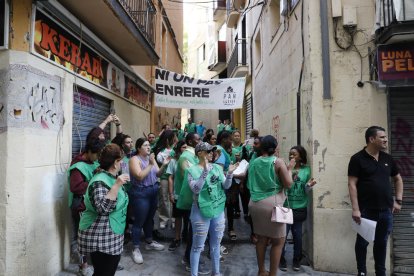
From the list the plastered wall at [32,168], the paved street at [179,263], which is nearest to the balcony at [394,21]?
the paved street at [179,263]

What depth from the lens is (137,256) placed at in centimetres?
461

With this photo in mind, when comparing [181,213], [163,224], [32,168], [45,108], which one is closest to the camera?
[32,168]

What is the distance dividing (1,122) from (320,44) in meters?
4.16

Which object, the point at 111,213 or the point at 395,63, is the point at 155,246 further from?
the point at 395,63

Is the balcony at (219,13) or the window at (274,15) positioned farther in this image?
the balcony at (219,13)

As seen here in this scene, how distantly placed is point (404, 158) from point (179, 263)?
138 inches

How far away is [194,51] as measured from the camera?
2955 cm

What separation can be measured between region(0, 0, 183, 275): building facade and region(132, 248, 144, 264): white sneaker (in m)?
0.86

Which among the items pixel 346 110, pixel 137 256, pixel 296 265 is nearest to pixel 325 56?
pixel 346 110

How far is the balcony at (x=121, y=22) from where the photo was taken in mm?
Result: 4664

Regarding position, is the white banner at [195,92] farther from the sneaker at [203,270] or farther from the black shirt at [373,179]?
the black shirt at [373,179]

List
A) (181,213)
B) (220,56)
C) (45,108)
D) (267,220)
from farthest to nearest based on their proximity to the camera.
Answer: (220,56) → (181,213) → (45,108) → (267,220)

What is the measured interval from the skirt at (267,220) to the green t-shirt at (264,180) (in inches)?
2.5

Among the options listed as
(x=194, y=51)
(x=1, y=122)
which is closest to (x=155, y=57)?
(x=1, y=122)
